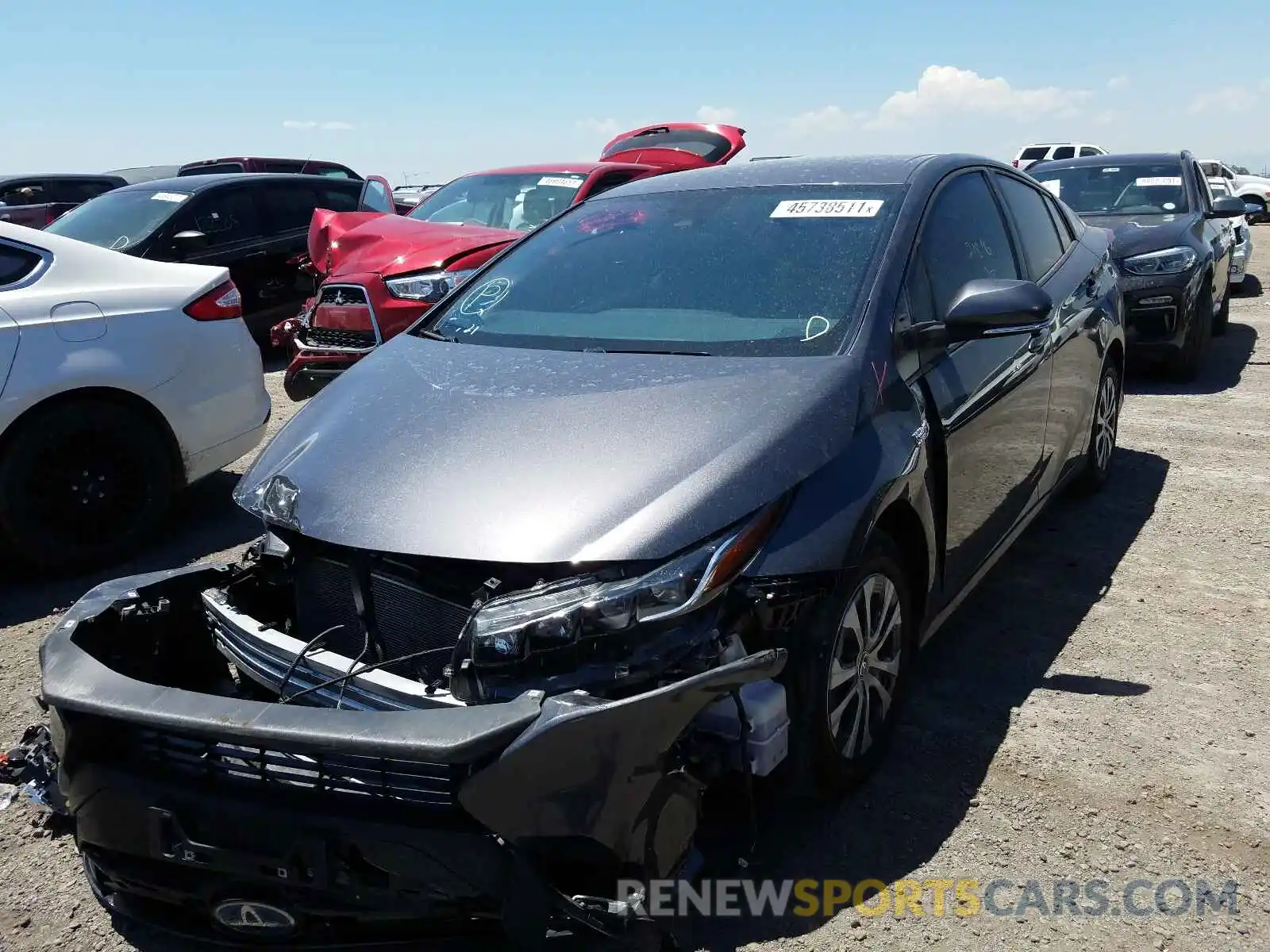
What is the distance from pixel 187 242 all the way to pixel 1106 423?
733 cm

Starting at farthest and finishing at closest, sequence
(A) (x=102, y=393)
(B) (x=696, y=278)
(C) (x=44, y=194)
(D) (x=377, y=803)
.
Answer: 1. (C) (x=44, y=194)
2. (A) (x=102, y=393)
3. (B) (x=696, y=278)
4. (D) (x=377, y=803)

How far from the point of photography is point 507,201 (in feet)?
28.1

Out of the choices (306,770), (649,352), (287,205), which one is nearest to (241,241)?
(287,205)

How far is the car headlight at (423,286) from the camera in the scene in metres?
6.78

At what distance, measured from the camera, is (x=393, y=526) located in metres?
2.39

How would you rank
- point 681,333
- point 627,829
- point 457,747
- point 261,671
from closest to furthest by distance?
1. point 457,747
2. point 627,829
3. point 261,671
4. point 681,333

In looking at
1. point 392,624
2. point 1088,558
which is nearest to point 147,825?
point 392,624

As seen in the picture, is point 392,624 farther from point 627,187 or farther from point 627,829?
point 627,187

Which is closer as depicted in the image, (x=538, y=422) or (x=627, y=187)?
(x=538, y=422)

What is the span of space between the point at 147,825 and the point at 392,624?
24.1 inches

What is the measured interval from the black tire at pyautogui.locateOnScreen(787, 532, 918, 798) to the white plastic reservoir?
0.39 ft

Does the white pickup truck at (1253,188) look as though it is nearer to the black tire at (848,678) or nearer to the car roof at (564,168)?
the car roof at (564,168)

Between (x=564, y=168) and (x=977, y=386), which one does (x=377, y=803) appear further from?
(x=564, y=168)

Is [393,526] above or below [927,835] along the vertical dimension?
above
